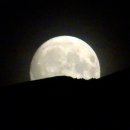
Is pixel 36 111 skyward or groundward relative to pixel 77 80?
groundward

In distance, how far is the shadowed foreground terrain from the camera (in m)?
1.73

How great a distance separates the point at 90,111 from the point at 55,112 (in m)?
0.22

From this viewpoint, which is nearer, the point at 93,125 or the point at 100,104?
the point at 93,125

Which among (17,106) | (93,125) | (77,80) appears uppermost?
(77,80)

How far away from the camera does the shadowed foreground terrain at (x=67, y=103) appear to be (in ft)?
5.67

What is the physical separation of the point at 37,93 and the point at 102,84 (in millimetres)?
427

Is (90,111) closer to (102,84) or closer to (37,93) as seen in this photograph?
(102,84)

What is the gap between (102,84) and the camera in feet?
6.05

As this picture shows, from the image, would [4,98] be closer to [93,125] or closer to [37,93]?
[37,93]

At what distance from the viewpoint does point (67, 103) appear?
1.79 metres

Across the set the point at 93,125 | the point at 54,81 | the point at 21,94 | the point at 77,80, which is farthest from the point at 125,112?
the point at 21,94

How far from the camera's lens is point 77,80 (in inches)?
73.8

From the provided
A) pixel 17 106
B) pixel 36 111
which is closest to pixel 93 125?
pixel 36 111

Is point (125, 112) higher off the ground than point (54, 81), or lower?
lower
